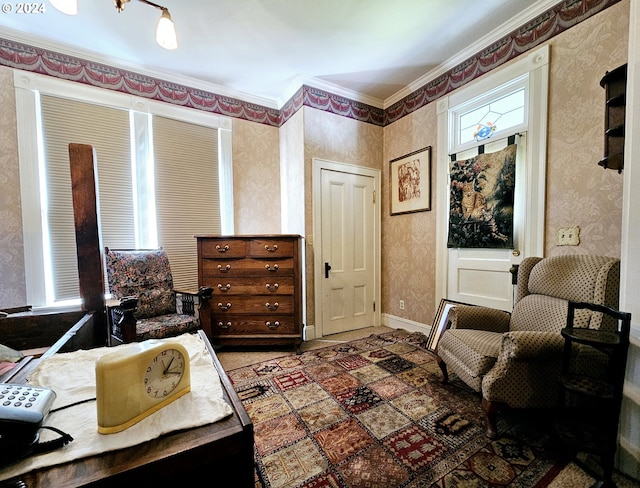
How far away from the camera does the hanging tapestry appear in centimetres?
230

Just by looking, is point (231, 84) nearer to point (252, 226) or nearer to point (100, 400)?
point (252, 226)

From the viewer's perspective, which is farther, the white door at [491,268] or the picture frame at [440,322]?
the picture frame at [440,322]

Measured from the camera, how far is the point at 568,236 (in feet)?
6.51

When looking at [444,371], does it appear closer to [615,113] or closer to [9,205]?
[615,113]

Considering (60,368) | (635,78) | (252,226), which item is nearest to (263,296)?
(252,226)

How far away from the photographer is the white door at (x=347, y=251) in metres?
3.19

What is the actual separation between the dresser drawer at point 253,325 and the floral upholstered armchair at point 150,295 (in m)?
0.30

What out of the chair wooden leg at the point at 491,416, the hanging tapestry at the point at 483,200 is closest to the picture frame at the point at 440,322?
the hanging tapestry at the point at 483,200

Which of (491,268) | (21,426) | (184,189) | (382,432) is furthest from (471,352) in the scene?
(184,189)

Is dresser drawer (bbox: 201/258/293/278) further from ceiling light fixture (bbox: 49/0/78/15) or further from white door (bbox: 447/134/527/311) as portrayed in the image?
ceiling light fixture (bbox: 49/0/78/15)

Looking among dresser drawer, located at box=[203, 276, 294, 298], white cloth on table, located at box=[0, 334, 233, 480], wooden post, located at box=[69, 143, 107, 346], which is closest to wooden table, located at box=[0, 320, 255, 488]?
white cloth on table, located at box=[0, 334, 233, 480]

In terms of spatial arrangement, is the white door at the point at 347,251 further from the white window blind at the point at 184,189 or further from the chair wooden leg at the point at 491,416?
the chair wooden leg at the point at 491,416

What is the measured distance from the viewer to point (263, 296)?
2689 millimetres

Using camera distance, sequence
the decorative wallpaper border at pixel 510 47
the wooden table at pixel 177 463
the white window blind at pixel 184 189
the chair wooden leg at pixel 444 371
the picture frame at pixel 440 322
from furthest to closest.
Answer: the white window blind at pixel 184 189 → the picture frame at pixel 440 322 → the chair wooden leg at pixel 444 371 → the decorative wallpaper border at pixel 510 47 → the wooden table at pixel 177 463
